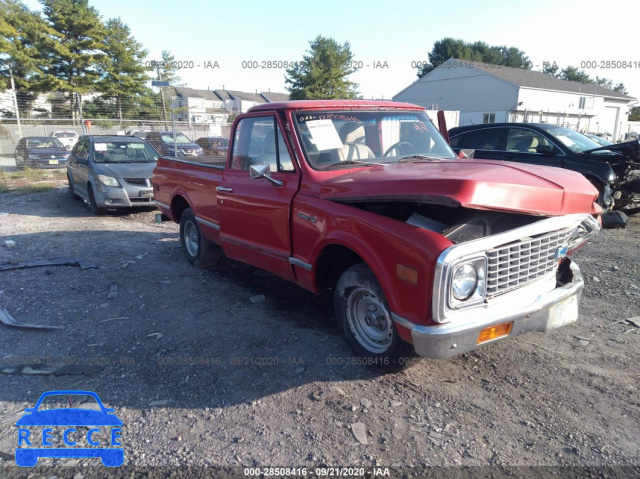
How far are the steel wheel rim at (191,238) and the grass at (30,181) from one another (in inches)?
356

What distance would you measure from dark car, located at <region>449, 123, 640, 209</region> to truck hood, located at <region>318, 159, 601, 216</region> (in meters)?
5.24

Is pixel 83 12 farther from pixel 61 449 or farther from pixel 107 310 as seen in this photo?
pixel 61 449

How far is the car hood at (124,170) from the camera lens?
32.6 feet

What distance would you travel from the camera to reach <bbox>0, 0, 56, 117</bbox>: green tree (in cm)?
Result: 3297

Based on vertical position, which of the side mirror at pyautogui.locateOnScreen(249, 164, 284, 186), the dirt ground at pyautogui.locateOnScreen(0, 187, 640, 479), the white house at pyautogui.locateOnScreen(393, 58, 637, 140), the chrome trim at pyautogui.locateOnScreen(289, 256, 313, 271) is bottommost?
the dirt ground at pyautogui.locateOnScreen(0, 187, 640, 479)

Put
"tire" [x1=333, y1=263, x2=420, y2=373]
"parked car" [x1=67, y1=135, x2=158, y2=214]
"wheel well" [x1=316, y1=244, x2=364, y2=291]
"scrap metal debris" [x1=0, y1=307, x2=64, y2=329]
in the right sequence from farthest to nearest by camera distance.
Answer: "parked car" [x1=67, y1=135, x2=158, y2=214], "scrap metal debris" [x1=0, y1=307, x2=64, y2=329], "wheel well" [x1=316, y1=244, x2=364, y2=291], "tire" [x1=333, y1=263, x2=420, y2=373]

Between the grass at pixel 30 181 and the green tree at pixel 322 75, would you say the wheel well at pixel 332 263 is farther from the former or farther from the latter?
the green tree at pixel 322 75

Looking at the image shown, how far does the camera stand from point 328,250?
3844mm

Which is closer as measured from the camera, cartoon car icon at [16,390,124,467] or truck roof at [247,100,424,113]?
cartoon car icon at [16,390,124,467]

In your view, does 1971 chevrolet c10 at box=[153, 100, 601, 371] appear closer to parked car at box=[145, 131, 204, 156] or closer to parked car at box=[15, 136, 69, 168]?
parked car at box=[145, 131, 204, 156]

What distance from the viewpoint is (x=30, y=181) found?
15609 millimetres

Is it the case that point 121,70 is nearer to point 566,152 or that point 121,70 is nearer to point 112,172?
point 112,172

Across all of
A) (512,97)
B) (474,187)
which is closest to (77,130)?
(474,187)

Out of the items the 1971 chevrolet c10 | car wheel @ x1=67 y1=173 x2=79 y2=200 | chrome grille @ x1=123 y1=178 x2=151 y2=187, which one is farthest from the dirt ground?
car wheel @ x1=67 y1=173 x2=79 y2=200
